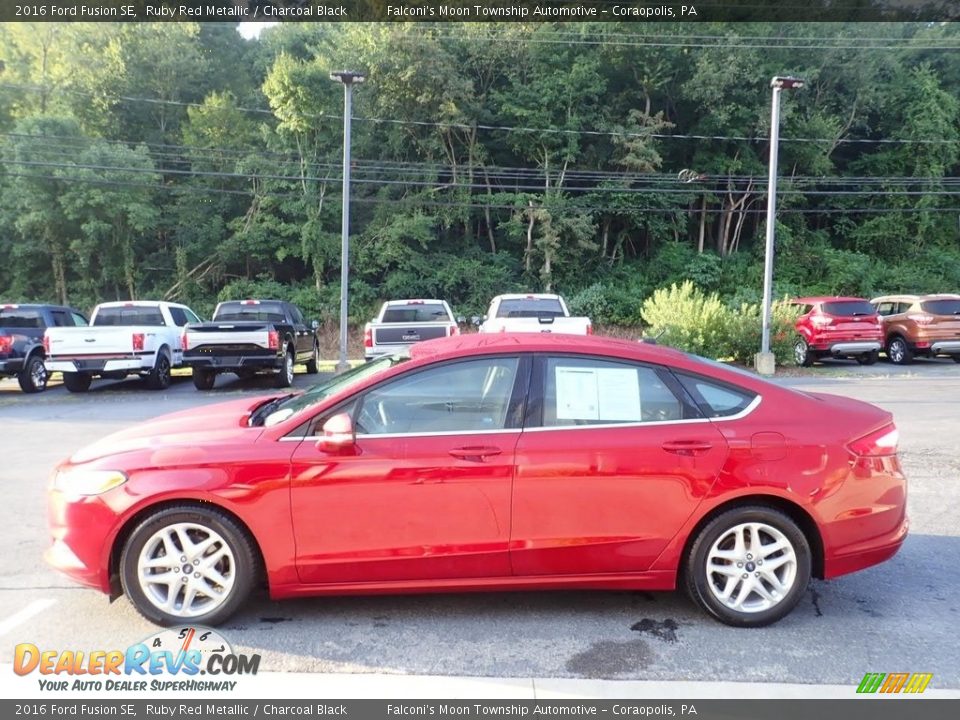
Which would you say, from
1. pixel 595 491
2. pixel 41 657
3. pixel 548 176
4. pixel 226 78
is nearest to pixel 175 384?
pixel 41 657

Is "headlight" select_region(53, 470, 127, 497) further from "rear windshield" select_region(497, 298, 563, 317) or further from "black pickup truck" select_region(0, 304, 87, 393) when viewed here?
"black pickup truck" select_region(0, 304, 87, 393)

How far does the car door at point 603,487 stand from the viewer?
3.56m


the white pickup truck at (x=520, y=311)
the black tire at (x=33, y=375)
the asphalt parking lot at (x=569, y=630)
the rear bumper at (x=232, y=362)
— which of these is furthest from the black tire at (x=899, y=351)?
the black tire at (x=33, y=375)

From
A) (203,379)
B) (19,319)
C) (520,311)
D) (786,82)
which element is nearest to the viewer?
(203,379)

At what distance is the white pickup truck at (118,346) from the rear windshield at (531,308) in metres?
7.26

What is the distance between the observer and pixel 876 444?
12.4 feet

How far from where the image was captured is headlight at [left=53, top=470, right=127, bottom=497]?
141 inches

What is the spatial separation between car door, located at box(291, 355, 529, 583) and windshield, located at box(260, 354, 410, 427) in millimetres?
369

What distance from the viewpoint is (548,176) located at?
3469 centimetres

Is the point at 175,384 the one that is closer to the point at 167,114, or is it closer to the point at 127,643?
the point at 127,643

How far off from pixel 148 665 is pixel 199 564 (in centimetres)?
51

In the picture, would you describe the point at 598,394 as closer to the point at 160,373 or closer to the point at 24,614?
the point at 24,614

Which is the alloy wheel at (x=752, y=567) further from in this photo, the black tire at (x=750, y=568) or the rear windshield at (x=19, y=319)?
the rear windshield at (x=19, y=319)
